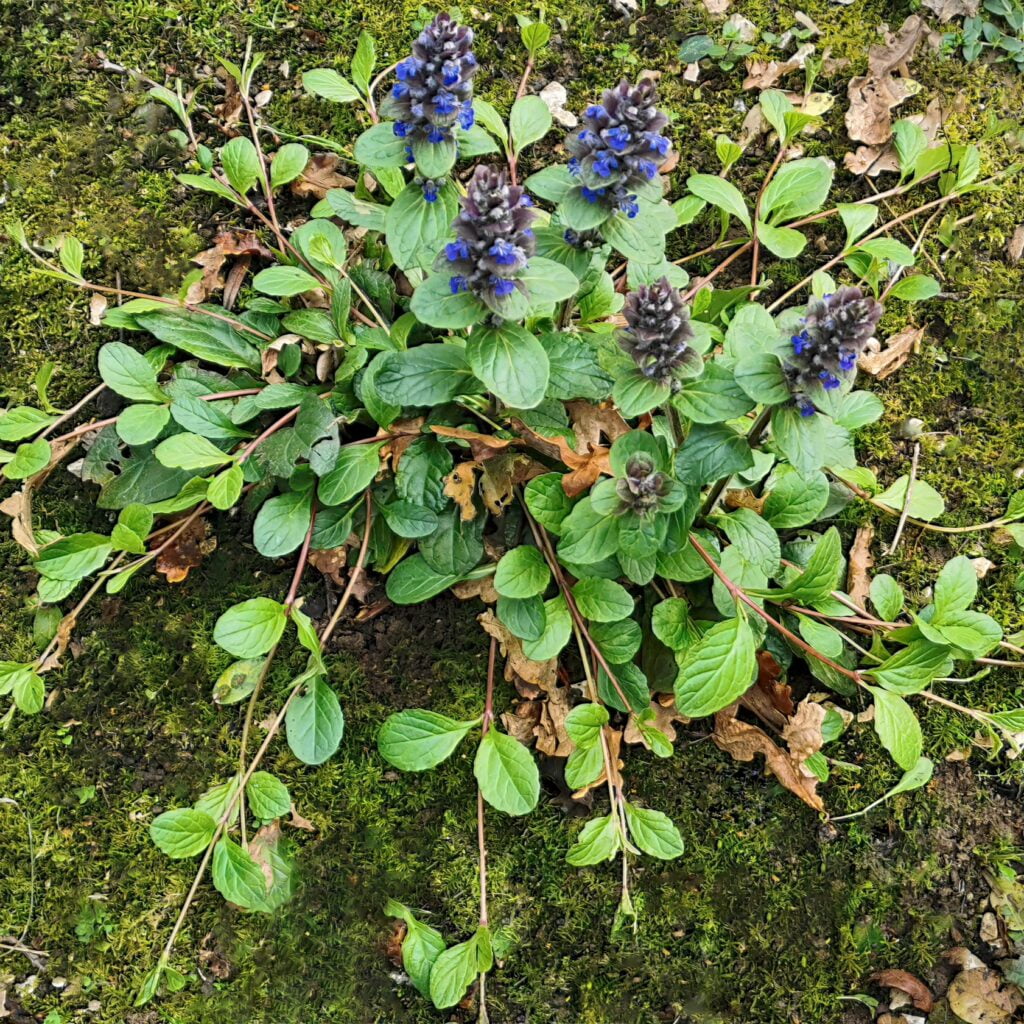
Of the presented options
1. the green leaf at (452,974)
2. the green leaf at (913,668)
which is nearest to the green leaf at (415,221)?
the green leaf at (913,668)

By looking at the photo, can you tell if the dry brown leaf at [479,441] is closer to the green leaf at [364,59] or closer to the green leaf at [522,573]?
the green leaf at [522,573]

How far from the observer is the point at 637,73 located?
358cm

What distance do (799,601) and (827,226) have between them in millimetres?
1689

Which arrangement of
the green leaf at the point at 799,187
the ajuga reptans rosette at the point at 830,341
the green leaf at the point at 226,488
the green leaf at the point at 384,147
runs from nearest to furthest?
the ajuga reptans rosette at the point at 830,341, the green leaf at the point at 384,147, the green leaf at the point at 226,488, the green leaf at the point at 799,187

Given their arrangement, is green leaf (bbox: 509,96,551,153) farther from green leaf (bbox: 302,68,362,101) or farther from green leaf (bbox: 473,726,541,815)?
green leaf (bbox: 473,726,541,815)

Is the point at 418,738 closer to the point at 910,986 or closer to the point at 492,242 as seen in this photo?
the point at 492,242

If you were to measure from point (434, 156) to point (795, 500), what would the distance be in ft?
5.09

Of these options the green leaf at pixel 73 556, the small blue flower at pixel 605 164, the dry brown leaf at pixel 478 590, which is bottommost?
the dry brown leaf at pixel 478 590

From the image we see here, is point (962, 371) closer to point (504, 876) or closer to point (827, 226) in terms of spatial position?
point (827, 226)

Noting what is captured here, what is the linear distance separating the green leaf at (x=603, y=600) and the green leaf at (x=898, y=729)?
826 mm

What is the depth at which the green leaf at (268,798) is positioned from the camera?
2.59 meters

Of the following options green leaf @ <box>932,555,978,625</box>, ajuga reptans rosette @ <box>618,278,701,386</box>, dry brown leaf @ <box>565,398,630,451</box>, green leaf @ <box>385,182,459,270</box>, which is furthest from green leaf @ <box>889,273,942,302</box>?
green leaf @ <box>385,182,459,270</box>

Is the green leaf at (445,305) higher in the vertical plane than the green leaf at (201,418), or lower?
higher

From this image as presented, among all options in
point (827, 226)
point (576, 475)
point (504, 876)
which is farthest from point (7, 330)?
point (827, 226)
